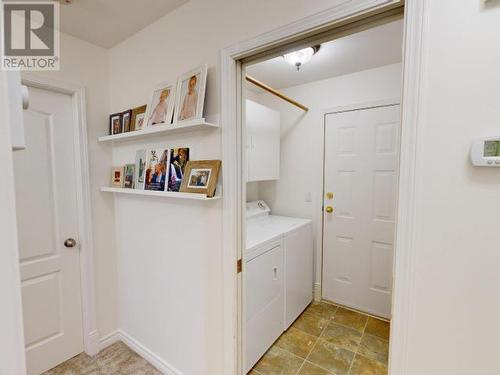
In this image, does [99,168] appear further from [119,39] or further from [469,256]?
[469,256]

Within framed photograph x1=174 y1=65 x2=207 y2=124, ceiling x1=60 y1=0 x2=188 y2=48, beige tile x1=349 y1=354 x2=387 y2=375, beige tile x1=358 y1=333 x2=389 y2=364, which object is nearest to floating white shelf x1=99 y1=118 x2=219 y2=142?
framed photograph x1=174 y1=65 x2=207 y2=124

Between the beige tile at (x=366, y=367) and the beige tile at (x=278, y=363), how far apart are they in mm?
402

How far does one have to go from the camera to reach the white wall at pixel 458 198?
77 cm

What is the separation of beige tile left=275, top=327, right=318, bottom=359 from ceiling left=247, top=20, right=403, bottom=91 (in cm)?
236

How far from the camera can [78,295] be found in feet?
6.40

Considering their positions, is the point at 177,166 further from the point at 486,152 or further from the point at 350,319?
the point at 350,319

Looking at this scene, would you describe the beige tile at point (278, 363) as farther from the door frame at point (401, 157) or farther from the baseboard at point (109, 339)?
the baseboard at point (109, 339)

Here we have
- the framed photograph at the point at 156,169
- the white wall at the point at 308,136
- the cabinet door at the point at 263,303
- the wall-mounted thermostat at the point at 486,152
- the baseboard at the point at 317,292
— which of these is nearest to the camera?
the wall-mounted thermostat at the point at 486,152

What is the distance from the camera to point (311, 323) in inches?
94.3

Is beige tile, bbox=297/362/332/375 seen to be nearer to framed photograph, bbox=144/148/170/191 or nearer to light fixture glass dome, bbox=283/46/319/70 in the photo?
framed photograph, bbox=144/148/170/191

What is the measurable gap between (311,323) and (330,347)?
34 centimetres

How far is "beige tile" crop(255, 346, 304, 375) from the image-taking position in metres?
1.84

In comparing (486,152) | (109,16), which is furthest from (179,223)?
(486,152)

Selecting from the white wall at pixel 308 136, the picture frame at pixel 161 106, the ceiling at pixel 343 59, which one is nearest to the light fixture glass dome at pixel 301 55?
the ceiling at pixel 343 59
